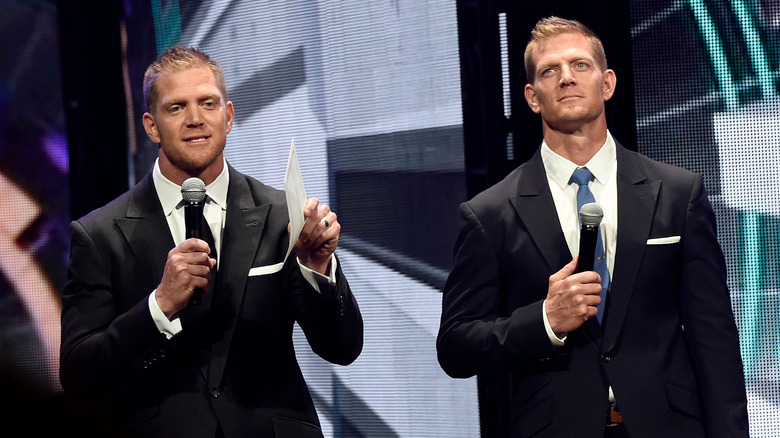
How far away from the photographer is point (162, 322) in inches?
79.0

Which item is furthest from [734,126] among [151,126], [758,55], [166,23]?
[166,23]

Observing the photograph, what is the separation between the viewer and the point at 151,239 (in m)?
2.18

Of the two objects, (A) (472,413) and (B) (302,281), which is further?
(A) (472,413)

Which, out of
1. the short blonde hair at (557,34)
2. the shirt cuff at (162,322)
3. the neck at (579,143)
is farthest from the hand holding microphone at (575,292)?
the shirt cuff at (162,322)

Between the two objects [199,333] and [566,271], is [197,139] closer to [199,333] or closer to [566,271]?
[199,333]

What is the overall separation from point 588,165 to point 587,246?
0.45 m

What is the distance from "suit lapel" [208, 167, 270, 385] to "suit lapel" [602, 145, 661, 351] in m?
0.83

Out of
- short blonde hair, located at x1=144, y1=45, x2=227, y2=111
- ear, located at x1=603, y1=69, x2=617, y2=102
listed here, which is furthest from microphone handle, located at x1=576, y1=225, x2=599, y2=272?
short blonde hair, located at x1=144, y1=45, x2=227, y2=111

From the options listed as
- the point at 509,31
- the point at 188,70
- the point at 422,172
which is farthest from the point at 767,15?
the point at 188,70

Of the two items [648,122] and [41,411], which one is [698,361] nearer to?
[648,122]

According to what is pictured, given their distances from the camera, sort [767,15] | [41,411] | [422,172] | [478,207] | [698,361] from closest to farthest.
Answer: [41,411] < [698,361] < [478,207] < [767,15] < [422,172]

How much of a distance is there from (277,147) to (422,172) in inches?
22.2

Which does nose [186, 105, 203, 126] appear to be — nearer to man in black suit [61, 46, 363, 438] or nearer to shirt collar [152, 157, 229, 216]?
man in black suit [61, 46, 363, 438]

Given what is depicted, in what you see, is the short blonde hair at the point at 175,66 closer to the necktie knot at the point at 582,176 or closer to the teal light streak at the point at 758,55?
the necktie knot at the point at 582,176
